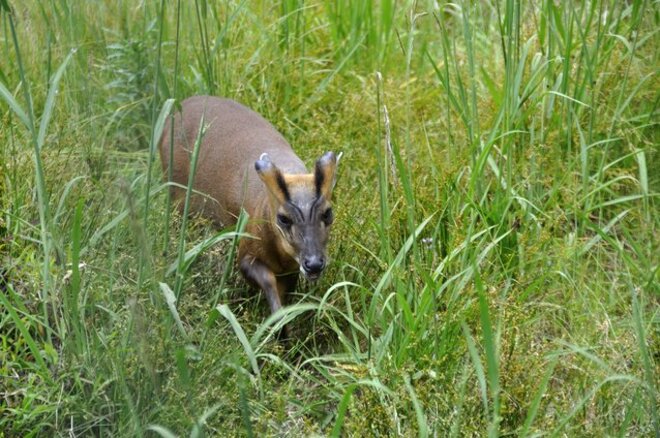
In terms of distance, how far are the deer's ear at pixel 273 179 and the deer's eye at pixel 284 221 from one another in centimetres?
6

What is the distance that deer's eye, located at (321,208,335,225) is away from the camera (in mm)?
4910

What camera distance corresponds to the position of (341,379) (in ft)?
14.5

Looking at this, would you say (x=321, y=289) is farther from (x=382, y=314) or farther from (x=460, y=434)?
(x=460, y=434)

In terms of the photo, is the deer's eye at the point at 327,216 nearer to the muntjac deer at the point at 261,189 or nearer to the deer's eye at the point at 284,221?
the muntjac deer at the point at 261,189

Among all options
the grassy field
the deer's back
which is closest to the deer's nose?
the grassy field

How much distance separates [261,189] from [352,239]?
0.60 metres

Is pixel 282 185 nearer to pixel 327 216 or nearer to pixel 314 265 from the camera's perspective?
pixel 327 216

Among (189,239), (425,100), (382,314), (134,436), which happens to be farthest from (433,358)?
(425,100)

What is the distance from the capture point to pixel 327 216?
4.93 meters

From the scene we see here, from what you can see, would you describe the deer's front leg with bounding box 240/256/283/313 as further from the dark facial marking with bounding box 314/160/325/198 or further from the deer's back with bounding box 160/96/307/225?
the dark facial marking with bounding box 314/160/325/198

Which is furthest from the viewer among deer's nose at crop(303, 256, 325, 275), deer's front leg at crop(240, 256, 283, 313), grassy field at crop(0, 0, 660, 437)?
deer's front leg at crop(240, 256, 283, 313)

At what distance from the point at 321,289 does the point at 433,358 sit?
1.11 meters

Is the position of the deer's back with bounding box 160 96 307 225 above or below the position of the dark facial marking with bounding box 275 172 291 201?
below

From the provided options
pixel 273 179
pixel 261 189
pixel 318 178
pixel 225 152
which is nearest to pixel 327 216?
pixel 318 178
